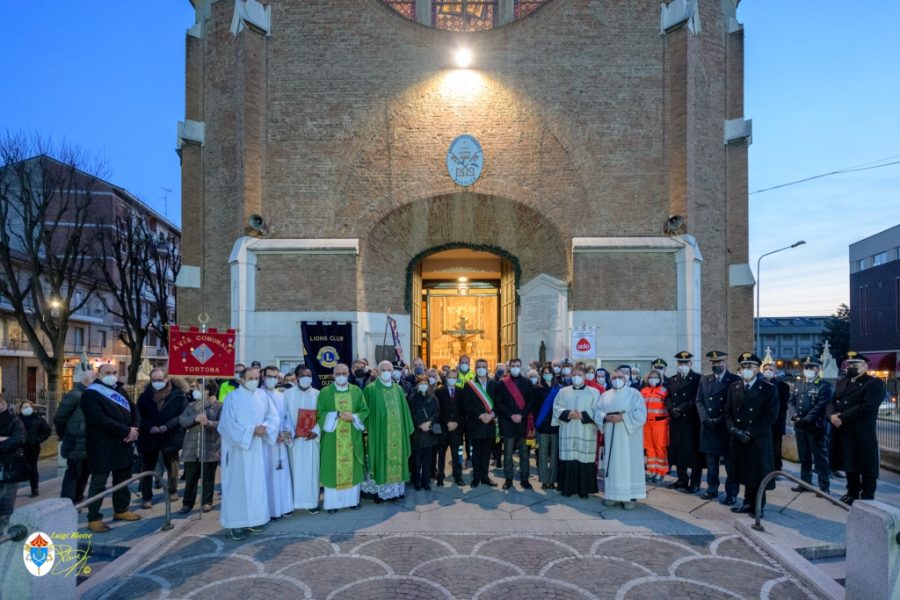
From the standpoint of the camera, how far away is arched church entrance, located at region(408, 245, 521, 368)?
1889cm

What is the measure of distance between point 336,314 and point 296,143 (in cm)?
455

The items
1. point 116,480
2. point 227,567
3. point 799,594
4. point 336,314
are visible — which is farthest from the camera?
point 336,314

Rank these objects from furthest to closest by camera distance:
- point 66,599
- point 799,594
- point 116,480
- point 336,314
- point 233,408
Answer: point 336,314, point 116,480, point 233,408, point 799,594, point 66,599

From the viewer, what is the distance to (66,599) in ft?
14.6

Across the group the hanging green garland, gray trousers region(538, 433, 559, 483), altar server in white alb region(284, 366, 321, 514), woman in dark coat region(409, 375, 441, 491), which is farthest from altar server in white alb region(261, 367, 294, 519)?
the hanging green garland

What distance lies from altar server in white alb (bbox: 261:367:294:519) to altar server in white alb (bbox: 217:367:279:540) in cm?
23

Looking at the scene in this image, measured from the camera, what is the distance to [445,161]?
14.3m

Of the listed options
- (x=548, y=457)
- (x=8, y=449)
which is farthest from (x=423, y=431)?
(x=8, y=449)

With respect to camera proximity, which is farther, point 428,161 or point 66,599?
point 428,161

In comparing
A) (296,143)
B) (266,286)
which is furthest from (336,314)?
(296,143)

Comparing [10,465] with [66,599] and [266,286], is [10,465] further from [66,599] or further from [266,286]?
[266,286]

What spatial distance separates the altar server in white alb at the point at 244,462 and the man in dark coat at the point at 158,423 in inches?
65.4

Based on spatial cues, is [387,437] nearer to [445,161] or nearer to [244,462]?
[244,462]

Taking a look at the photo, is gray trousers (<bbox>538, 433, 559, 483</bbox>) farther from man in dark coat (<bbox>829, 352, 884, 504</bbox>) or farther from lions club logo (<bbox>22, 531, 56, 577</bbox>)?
lions club logo (<bbox>22, 531, 56, 577</bbox>)
